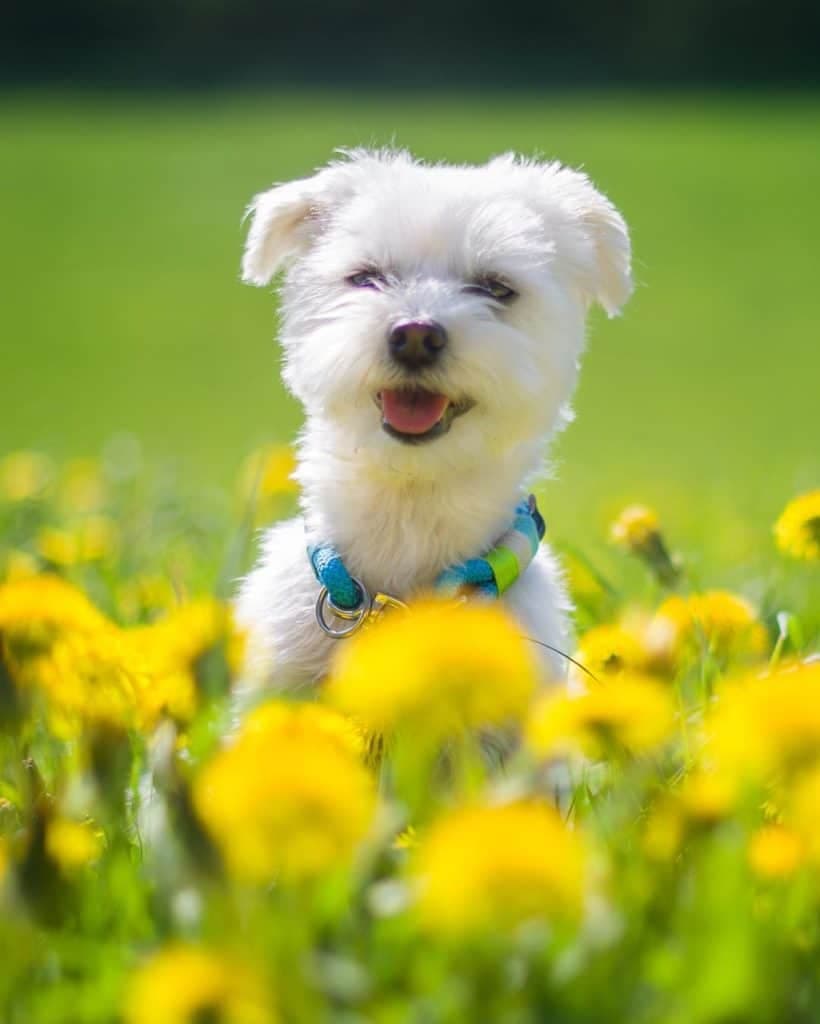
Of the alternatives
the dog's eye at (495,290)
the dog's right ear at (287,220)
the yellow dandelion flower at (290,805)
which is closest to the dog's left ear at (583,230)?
the dog's eye at (495,290)

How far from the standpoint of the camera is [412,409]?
2.91 meters

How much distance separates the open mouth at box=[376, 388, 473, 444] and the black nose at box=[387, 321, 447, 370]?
94 mm

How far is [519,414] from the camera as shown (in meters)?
2.89

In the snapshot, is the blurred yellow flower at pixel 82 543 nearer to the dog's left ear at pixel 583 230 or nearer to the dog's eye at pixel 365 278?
the dog's eye at pixel 365 278

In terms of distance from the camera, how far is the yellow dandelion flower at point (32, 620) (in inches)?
68.1

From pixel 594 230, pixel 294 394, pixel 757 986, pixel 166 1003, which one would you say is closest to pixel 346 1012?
pixel 166 1003

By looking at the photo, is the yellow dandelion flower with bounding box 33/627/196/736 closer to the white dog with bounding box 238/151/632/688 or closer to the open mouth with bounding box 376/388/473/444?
the white dog with bounding box 238/151/632/688

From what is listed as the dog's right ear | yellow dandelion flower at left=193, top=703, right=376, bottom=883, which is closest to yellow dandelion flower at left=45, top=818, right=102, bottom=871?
yellow dandelion flower at left=193, top=703, right=376, bottom=883

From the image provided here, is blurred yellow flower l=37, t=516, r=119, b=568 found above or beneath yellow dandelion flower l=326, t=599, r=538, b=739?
beneath

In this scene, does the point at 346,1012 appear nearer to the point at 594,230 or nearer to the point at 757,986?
the point at 757,986

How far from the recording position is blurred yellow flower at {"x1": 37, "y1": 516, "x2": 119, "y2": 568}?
10.9 feet

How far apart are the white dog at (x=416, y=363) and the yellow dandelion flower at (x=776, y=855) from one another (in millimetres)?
1246

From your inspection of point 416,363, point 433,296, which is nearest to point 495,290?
point 433,296

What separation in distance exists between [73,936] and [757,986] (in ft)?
2.56
